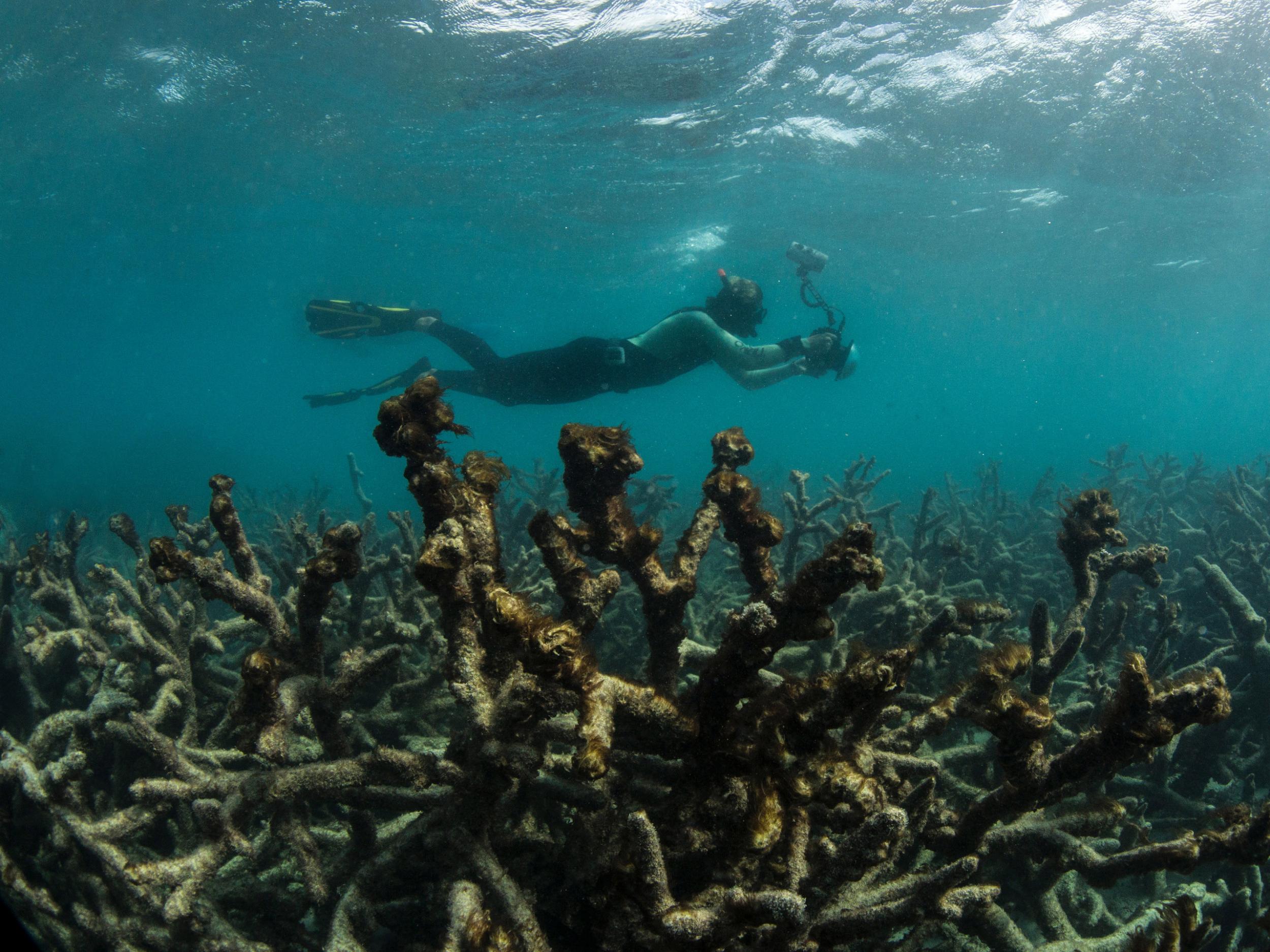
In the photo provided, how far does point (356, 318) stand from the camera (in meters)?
11.4

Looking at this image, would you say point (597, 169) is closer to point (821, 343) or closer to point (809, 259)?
point (809, 259)

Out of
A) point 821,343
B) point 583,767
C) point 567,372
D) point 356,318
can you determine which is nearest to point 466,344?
point 567,372

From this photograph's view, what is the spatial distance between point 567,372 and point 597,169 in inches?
666

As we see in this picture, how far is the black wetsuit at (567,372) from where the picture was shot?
789 cm

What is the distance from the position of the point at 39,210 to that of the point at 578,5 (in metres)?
26.8

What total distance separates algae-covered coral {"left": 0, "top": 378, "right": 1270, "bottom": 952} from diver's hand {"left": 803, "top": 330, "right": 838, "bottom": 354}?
443 cm

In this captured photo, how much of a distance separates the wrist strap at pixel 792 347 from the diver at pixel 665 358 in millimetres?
10

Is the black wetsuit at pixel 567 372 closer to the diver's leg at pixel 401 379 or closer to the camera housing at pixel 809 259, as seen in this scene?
the diver's leg at pixel 401 379

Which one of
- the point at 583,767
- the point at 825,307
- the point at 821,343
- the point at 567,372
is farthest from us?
the point at 825,307

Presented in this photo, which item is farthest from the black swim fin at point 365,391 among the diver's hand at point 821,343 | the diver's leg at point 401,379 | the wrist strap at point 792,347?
the diver's hand at point 821,343

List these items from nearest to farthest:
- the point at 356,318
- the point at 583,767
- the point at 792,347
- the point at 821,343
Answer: the point at 583,767 < the point at 821,343 < the point at 792,347 < the point at 356,318

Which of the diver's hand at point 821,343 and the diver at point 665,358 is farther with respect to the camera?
the diver at point 665,358

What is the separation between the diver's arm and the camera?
26.7 ft

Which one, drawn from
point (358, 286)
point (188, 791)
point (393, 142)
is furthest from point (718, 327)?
point (358, 286)
